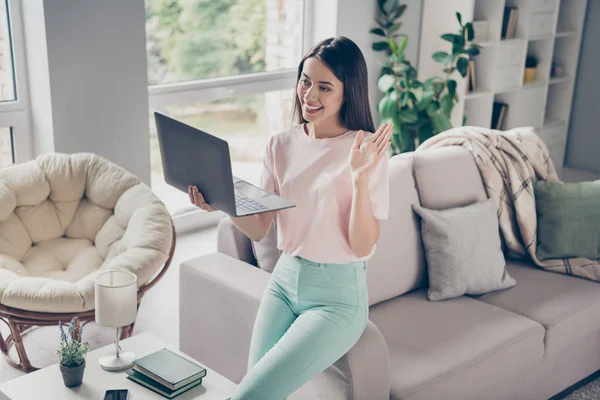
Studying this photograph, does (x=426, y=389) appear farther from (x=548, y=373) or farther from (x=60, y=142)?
(x=60, y=142)

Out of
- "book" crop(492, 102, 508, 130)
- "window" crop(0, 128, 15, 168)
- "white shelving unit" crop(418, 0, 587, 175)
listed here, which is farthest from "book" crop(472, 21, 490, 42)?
"window" crop(0, 128, 15, 168)

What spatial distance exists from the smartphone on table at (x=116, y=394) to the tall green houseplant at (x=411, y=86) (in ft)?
10.0

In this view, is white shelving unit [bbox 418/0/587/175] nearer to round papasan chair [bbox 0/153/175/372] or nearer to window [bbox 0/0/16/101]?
round papasan chair [bbox 0/153/175/372]

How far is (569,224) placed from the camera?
3.05m

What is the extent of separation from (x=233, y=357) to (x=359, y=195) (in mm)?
830

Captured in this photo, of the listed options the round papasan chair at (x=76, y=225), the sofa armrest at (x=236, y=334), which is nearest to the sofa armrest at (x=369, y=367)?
the sofa armrest at (x=236, y=334)

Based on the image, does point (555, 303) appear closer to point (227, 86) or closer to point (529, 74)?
point (227, 86)

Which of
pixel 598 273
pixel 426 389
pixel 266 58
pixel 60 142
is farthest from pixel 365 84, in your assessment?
pixel 266 58

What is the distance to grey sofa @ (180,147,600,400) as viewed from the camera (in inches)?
87.9

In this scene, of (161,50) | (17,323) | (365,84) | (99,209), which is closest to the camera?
(365,84)

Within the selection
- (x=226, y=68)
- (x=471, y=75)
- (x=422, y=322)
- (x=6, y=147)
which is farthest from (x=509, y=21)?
(x=6, y=147)

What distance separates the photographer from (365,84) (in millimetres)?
2119

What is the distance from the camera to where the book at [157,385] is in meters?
2.05

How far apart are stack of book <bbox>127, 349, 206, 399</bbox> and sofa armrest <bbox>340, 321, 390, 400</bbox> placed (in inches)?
16.3
